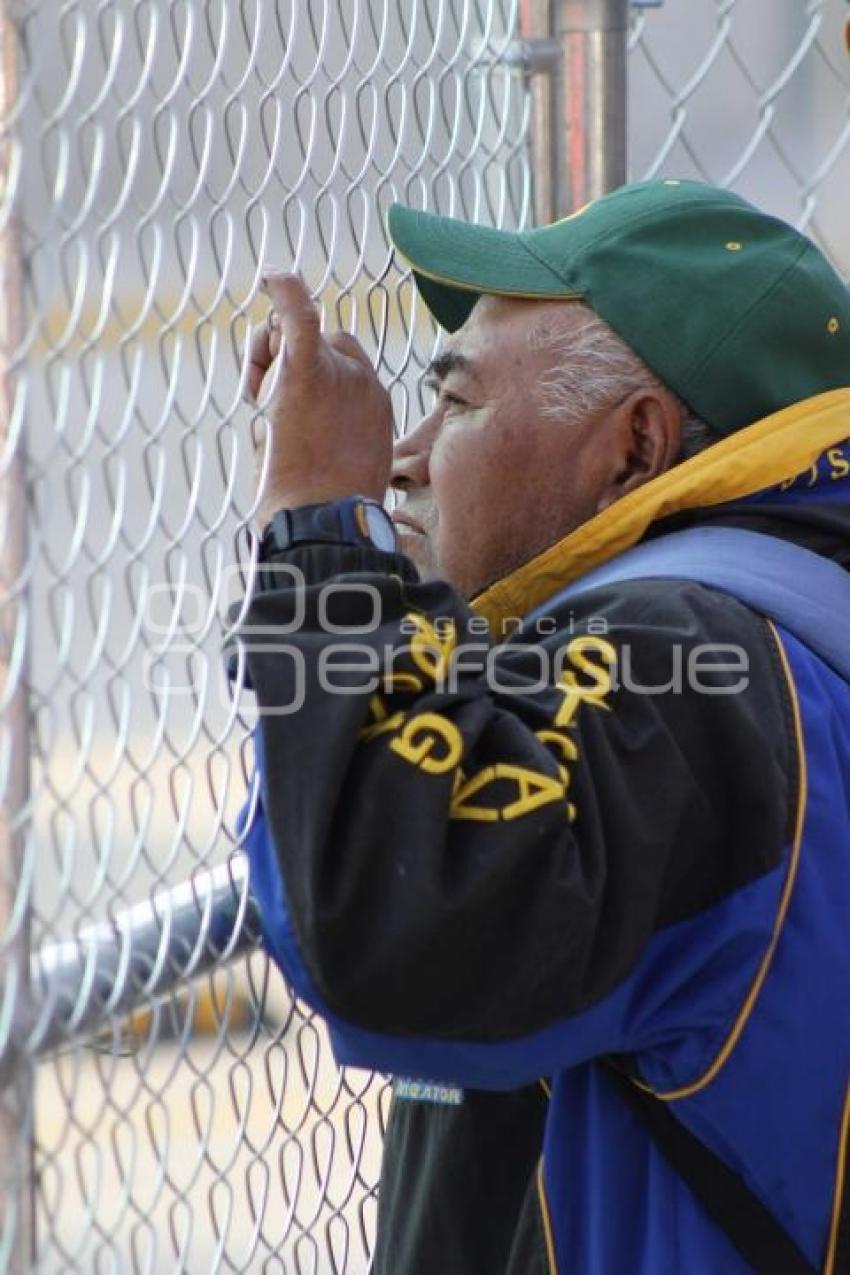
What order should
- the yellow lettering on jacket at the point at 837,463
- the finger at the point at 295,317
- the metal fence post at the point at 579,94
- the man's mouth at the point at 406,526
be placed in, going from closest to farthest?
the finger at the point at 295,317 < the yellow lettering on jacket at the point at 837,463 < the man's mouth at the point at 406,526 < the metal fence post at the point at 579,94

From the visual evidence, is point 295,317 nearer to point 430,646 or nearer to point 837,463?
point 430,646

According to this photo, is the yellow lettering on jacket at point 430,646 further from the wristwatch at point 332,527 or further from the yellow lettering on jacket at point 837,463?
the yellow lettering on jacket at point 837,463

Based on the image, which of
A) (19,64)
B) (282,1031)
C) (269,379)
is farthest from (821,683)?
(19,64)

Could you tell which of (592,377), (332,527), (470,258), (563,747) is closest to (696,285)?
(592,377)

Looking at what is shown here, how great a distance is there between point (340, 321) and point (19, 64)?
0.88 m

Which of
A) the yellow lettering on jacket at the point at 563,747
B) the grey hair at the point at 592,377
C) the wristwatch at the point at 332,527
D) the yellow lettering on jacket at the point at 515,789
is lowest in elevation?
the yellow lettering on jacket at the point at 515,789

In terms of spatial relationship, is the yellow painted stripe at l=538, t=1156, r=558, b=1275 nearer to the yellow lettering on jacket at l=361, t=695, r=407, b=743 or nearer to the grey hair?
the yellow lettering on jacket at l=361, t=695, r=407, b=743

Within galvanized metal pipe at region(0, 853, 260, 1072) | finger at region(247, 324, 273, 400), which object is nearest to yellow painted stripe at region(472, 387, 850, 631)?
finger at region(247, 324, 273, 400)

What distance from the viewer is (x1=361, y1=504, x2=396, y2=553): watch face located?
163 cm

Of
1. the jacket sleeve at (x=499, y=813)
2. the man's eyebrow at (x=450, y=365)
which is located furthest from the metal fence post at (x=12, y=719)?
the man's eyebrow at (x=450, y=365)

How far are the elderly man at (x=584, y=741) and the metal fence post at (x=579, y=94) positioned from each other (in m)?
0.50

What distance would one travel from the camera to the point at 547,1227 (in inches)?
66.3

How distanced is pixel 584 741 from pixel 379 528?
0.26m

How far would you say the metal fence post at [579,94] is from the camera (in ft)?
8.03
